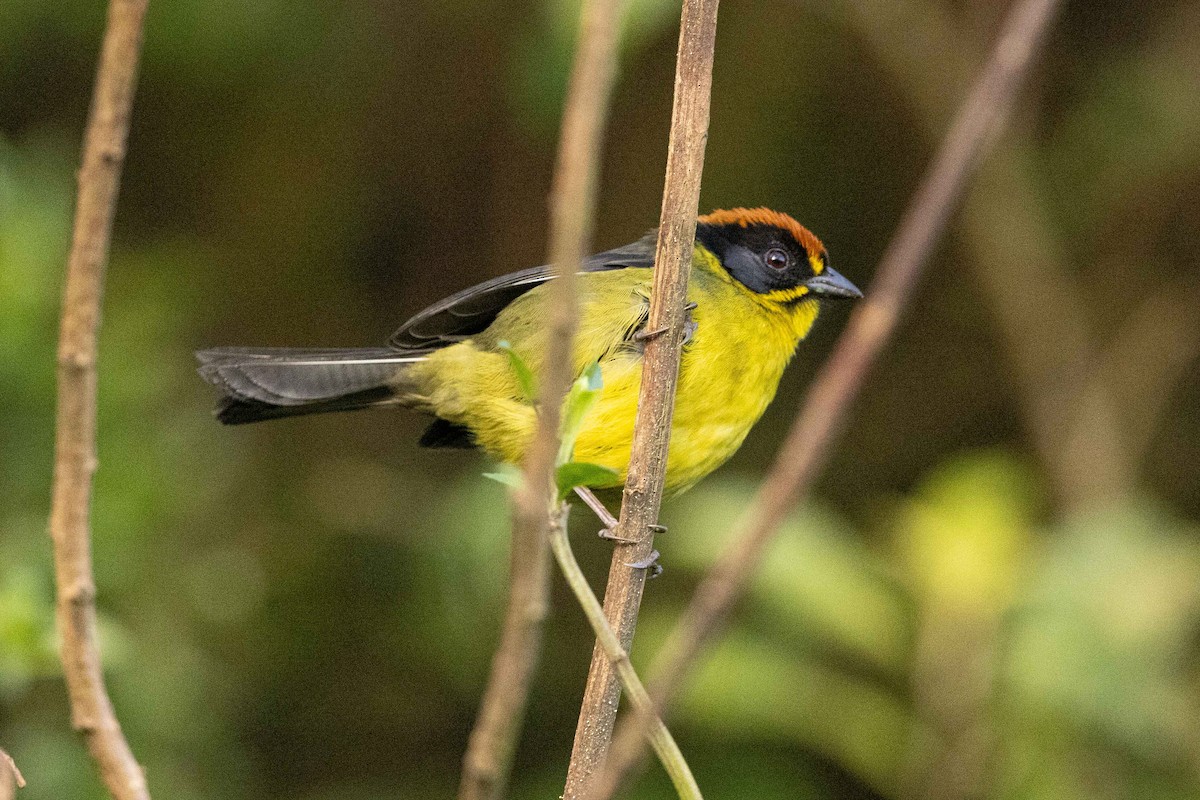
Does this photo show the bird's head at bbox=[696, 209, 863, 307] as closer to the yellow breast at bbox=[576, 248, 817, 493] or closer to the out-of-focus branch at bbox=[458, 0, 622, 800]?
the yellow breast at bbox=[576, 248, 817, 493]

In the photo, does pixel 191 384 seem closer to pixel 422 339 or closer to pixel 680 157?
pixel 422 339

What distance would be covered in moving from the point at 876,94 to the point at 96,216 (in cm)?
479

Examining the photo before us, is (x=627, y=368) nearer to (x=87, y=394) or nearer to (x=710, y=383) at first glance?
(x=710, y=383)

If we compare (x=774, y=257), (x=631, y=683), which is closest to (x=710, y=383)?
(x=774, y=257)

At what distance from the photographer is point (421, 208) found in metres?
5.71

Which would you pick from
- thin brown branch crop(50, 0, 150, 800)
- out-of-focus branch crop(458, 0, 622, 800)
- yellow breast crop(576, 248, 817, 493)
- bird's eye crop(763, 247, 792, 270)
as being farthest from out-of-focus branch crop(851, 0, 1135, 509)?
out-of-focus branch crop(458, 0, 622, 800)

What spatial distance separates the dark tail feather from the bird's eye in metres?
0.96

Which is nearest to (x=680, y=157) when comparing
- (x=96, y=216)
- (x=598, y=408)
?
(x=96, y=216)

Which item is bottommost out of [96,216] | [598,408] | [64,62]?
[598,408]

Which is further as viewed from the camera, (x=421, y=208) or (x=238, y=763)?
(x=421, y=208)

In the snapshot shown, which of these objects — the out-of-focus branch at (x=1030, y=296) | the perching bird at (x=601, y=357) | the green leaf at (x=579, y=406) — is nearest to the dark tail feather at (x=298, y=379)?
the perching bird at (x=601, y=357)

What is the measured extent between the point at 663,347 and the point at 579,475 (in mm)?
442

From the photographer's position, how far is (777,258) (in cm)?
357

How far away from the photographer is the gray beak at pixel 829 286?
360 centimetres
